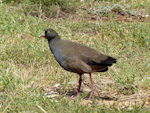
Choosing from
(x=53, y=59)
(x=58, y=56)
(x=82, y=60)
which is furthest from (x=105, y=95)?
(x=53, y=59)

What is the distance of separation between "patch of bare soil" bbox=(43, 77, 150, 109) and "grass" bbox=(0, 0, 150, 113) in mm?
33

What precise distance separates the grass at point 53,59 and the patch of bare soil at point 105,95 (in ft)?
0.11

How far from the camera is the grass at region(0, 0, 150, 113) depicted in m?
4.24

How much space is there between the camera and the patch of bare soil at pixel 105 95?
15.0ft

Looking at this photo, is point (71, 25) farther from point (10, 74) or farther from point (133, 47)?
point (10, 74)

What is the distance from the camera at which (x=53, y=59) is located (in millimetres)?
6031

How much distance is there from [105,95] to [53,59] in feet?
5.20

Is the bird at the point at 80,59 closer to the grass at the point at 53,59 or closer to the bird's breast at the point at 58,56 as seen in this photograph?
the bird's breast at the point at 58,56

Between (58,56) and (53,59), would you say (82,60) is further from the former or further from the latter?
(53,59)

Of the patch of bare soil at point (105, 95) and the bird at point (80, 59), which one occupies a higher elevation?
the bird at point (80, 59)

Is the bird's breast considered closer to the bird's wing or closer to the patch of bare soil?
the bird's wing

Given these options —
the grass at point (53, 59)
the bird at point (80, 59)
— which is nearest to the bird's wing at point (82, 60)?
the bird at point (80, 59)

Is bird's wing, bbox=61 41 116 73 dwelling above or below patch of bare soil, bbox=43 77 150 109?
above

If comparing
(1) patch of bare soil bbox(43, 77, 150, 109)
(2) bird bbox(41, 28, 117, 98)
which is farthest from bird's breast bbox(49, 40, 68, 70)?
(1) patch of bare soil bbox(43, 77, 150, 109)
